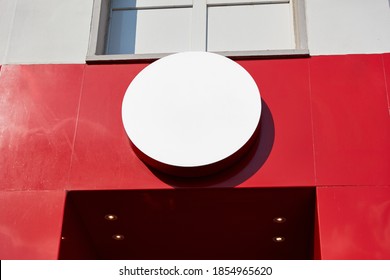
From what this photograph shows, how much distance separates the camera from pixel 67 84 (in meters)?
10.0

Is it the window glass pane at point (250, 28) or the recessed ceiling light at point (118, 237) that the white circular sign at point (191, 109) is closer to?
the window glass pane at point (250, 28)

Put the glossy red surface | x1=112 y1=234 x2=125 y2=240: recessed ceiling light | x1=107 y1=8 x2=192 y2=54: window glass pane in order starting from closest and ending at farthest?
the glossy red surface, x1=112 y1=234 x2=125 y2=240: recessed ceiling light, x1=107 y1=8 x2=192 y2=54: window glass pane

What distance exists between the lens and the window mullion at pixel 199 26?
10.6 metres

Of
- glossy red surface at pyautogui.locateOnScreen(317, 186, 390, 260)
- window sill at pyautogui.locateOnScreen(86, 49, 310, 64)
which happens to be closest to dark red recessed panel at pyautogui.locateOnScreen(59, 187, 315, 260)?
glossy red surface at pyautogui.locateOnScreen(317, 186, 390, 260)

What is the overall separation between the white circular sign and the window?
0.88m

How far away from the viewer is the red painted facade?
8734 mm

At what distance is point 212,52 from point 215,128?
56.5 inches

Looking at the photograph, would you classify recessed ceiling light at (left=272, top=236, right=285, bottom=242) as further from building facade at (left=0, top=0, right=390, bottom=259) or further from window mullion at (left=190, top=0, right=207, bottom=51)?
window mullion at (left=190, top=0, right=207, bottom=51)

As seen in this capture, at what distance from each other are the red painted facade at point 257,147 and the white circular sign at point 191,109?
0.95 feet

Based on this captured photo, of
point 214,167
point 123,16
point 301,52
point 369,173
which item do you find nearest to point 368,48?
point 301,52
